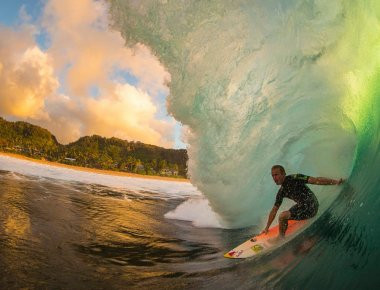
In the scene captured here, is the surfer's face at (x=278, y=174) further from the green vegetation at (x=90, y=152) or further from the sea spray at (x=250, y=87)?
the green vegetation at (x=90, y=152)

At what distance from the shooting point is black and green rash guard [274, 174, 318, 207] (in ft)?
20.1

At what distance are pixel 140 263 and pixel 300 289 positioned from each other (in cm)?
254

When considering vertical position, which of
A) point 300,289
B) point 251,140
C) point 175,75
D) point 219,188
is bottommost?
point 300,289

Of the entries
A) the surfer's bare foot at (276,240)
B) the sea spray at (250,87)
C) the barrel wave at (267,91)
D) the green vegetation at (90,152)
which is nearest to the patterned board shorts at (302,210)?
the barrel wave at (267,91)

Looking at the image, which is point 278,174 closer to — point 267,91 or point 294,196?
point 294,196

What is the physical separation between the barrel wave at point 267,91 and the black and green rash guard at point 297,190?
1.46 ft

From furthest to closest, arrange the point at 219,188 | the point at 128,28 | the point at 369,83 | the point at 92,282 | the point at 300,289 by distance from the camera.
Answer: the point at 219,188 < the point at 128,28 < the point at 369,83 < the point at 92,282 < the point at 300,289

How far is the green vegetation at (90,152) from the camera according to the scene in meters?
63.4

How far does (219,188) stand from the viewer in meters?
11.5

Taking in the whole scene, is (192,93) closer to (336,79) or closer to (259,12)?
(259,12)

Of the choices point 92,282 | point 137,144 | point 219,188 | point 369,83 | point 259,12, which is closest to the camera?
point 92,282

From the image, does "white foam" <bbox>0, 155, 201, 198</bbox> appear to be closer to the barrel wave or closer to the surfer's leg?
the barrel wave

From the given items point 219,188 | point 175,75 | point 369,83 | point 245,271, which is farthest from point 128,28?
point 245,271

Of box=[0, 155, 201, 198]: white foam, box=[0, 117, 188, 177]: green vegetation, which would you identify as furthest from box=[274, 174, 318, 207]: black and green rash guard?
box=[0, 117, 188, 177]: green vegetation
